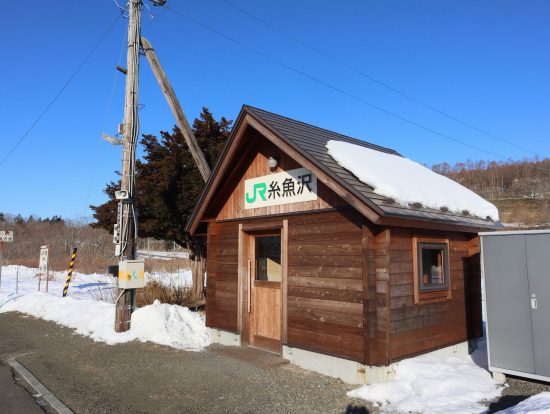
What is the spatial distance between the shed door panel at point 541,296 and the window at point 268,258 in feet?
15.1

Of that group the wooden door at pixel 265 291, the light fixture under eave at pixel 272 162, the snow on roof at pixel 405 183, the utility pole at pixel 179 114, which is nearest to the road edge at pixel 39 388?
the wooden door at pixel 265 291

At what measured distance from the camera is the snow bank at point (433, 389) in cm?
568

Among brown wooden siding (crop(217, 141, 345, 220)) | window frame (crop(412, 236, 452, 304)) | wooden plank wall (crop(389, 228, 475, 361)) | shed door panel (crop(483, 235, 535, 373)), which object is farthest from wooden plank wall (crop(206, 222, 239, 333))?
shed door panel (crop(483, 235, 535, 373))

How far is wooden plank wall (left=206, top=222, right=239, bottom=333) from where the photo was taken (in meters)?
9.60

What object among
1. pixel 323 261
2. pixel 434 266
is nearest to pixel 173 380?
pixel 323 261

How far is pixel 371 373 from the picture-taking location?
6.63 meters

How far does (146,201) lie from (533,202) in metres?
70.4

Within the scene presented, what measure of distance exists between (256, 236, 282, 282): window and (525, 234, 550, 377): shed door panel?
4.61 m

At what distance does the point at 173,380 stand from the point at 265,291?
2.67m

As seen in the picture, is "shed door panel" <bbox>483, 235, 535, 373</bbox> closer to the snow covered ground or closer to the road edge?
the snow covered ground

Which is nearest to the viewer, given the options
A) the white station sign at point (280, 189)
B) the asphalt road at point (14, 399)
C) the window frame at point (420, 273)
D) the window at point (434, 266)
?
the asphalt road at point (14, 399)

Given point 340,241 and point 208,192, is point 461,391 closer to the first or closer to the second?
point 340,241

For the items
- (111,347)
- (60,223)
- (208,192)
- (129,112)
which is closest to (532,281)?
(208,192)

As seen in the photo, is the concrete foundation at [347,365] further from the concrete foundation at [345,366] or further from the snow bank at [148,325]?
the snow bank at [148,325]
